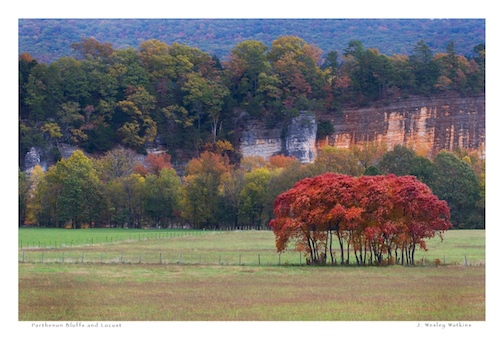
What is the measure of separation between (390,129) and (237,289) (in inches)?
4714

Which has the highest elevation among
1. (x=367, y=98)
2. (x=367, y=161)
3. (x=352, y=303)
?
(x=367, y=98)

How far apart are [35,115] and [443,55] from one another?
70184mm

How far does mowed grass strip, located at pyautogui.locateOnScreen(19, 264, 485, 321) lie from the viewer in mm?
34094

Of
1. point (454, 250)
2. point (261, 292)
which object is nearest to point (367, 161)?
point (454, 250)

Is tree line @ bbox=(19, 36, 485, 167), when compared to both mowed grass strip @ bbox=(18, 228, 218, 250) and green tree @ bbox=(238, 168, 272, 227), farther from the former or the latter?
mowed grass strip @ bbox=(18, 228, 218, 250)

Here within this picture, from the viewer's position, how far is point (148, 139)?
511 feet

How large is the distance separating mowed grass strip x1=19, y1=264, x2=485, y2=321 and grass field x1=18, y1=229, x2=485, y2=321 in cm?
4

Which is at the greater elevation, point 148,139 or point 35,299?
point 148,139

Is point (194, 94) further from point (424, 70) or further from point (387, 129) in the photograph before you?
point (424, 70)

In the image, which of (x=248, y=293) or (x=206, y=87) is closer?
(x=248, y=293)

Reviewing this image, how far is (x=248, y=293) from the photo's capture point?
39031mm

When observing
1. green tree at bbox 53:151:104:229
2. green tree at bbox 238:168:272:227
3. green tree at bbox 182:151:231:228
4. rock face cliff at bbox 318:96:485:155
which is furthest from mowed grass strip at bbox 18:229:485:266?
rock face cliff at bbox 318:96:485:155

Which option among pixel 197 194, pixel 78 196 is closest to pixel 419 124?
pixel 197 194

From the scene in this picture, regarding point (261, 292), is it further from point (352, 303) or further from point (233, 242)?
point (233, 242)
